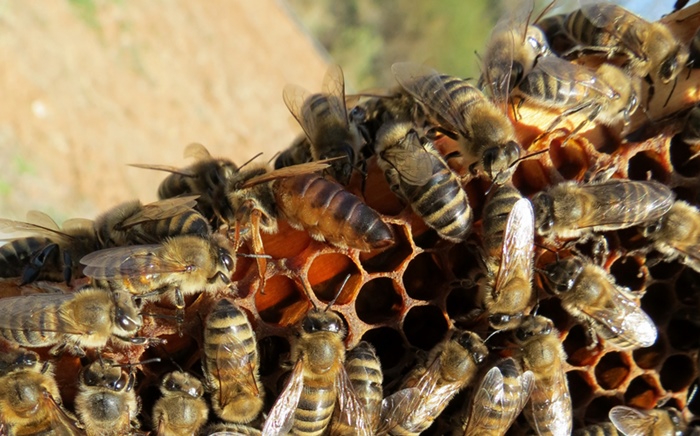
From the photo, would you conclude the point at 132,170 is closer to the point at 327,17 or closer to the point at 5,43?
the point at 5,43

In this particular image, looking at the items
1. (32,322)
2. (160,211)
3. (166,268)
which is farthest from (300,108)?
(32,322)

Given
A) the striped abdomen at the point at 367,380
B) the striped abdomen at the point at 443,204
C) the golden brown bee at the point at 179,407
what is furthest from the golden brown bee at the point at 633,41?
the golden brown bee at the point at 179,407

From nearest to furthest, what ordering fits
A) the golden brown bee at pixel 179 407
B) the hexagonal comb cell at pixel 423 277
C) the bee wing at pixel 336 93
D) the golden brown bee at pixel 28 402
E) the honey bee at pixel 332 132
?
the golden brown bee at pixel 28 402 < the golden brown bee at pixel 179 407 < the honey bee at pixel 332 132 < the hexagonal comb cell at pixel 423 277 < the bee wing at pixel 336 93

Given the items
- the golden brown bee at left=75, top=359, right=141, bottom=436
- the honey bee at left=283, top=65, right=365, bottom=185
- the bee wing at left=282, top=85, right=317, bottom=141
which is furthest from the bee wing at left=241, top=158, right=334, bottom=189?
the golden brown bee at left=75, top=359, right=141, bottom=436

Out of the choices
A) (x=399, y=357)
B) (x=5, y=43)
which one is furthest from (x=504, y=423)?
(x=5, y=43)

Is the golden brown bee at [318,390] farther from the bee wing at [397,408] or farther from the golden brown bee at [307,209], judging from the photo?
the golden brown bee at [307,209]
